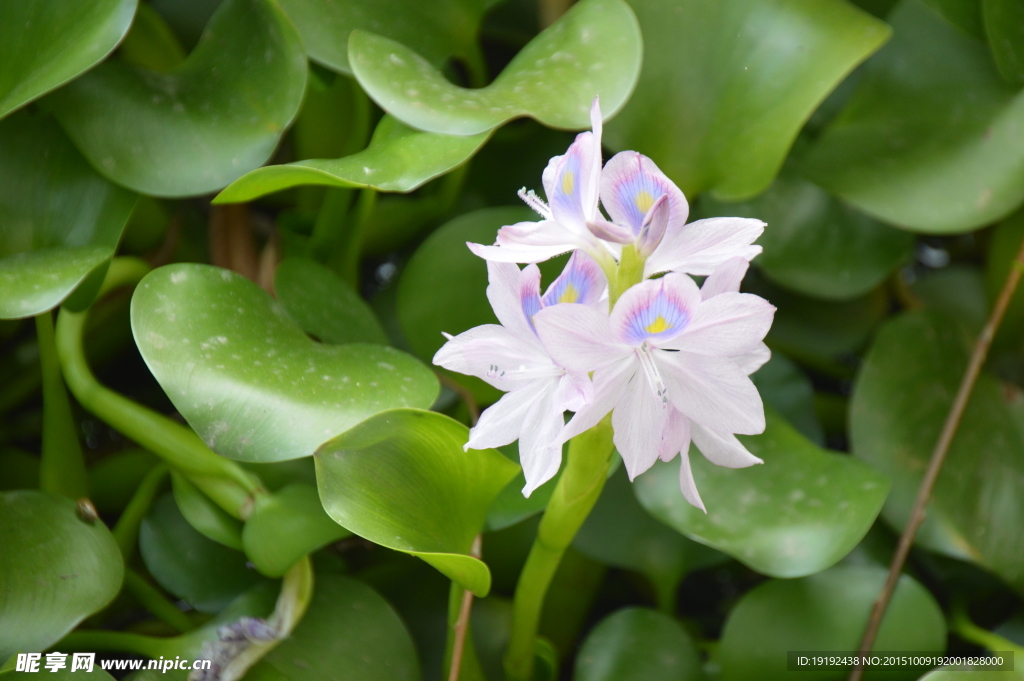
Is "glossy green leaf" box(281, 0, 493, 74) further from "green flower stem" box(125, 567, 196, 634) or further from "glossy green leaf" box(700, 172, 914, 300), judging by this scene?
"green flower stem" box(125, 567, 196, 634)

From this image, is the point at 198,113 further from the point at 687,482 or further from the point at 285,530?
the point at 687,482

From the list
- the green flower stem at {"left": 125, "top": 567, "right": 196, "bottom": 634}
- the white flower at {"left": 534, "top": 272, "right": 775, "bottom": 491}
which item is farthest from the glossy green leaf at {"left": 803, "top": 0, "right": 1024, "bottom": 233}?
the green flower stem at {"left": 125, "top": 567, "right": 196, "bottom": 634}

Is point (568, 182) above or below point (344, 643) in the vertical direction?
above

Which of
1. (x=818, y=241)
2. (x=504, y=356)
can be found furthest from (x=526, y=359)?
(x=818, y=241)

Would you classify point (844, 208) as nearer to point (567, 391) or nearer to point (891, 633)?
point (891, 633)

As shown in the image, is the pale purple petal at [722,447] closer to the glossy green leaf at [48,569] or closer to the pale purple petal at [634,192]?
the pale purple petal at [634,192]

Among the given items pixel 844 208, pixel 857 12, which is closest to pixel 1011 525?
pixel 844 208
